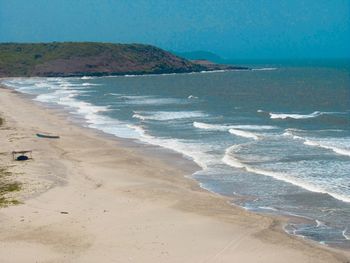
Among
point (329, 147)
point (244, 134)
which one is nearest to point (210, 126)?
point (244, 134)

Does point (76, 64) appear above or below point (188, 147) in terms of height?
above

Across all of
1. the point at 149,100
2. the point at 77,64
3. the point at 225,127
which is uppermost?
the point at 77,64

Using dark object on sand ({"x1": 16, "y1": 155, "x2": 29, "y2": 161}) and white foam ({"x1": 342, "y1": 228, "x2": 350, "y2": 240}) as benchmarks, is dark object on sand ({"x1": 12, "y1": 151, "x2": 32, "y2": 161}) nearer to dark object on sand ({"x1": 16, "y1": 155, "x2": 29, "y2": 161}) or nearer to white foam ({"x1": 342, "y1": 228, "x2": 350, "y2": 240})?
dark object on sand ({"x1": 16, "y1": 155, "x2": 29, "y2": 161})

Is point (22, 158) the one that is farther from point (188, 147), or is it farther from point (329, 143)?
point (329, 143)

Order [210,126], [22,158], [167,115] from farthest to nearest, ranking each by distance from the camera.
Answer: [167,115]
[210,126]
[22,158]

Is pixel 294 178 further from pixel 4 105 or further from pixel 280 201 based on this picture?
pixel 4 105

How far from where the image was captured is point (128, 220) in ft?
80.6

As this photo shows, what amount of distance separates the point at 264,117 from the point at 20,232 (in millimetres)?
44054

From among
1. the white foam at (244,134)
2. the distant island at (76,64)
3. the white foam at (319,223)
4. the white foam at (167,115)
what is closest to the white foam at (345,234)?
the white foam at (319,223)

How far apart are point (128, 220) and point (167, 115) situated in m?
42.2

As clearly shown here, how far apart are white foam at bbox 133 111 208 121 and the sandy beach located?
2385 centimetres

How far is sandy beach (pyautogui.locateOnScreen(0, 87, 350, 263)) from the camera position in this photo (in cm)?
2042

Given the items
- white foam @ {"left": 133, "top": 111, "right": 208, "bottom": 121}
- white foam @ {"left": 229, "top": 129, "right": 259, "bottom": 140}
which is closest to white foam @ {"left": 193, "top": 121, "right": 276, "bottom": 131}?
white foam @ {"left": 229, "top": 129, "right": 259, "bottom": 140}

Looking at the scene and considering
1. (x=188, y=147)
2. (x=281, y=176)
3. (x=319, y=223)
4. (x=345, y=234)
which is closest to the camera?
(x=345, y=234)
